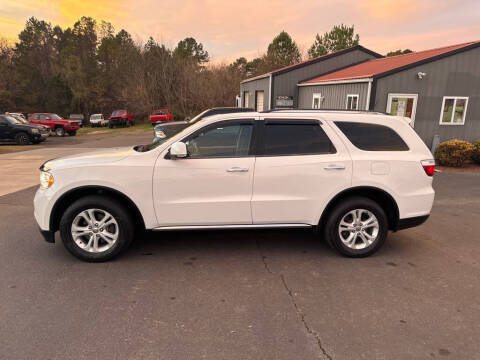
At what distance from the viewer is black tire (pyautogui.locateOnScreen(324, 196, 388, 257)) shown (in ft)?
13.0

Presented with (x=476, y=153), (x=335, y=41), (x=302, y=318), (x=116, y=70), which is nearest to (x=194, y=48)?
(x=116, y=70)

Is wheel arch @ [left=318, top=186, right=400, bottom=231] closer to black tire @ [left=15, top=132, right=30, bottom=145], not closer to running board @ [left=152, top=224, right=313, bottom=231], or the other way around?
running board @ [left=152, top=224, right=313, bottom=231]

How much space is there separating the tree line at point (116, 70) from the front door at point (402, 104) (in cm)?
2483

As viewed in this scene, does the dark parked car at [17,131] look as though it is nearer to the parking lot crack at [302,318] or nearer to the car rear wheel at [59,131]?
the car rear wheel at [59,131]

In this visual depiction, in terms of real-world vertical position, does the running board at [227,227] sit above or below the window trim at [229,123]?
below

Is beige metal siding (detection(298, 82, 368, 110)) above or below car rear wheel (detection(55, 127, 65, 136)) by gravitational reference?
A: above

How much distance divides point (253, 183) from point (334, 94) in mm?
12704

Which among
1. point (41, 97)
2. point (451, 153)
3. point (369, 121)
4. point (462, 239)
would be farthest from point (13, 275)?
point (41, 97)

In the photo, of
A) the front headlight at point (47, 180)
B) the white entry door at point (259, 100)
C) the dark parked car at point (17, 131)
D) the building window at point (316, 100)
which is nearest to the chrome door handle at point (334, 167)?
the front headlight at point (47, 180)

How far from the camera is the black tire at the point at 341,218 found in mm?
3955

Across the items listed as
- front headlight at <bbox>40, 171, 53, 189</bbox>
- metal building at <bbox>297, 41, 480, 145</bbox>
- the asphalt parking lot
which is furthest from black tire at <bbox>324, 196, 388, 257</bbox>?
metal building at <bbox>297, 41, 480, 145</bbox>

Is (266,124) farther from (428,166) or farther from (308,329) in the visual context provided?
(308,329)

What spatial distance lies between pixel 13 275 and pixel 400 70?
1340cm

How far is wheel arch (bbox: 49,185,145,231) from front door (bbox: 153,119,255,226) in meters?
0.31
